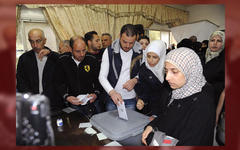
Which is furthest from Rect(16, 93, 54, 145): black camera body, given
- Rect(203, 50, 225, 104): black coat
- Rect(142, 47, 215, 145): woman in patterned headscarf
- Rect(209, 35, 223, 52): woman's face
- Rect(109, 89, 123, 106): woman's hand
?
Rect(209, 35, 223, 52): woman's face

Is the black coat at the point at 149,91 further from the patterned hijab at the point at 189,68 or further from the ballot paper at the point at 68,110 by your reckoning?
the ballot paper at the point at 68,110

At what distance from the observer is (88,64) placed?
154 centimetres

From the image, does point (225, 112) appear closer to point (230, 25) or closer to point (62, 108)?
point (230, 25)

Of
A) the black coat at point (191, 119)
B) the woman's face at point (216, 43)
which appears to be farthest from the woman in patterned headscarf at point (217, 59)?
the black coat at point (191, 119)

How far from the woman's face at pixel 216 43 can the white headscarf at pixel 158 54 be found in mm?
363

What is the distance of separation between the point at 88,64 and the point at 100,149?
0.65 m

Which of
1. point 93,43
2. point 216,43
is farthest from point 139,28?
point 216,43

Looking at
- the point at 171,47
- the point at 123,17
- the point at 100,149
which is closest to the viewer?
the point at 100,149

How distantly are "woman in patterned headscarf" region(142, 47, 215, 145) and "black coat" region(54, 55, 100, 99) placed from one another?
0.64 meters

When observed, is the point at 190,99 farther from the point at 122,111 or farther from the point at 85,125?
the point at 85,125

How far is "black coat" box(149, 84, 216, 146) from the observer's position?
1107 millimetres

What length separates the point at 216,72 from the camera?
56.4 inches

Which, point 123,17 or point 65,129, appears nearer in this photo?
point 65,129

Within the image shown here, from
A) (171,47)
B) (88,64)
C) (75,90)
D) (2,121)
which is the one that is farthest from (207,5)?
(2,121)
